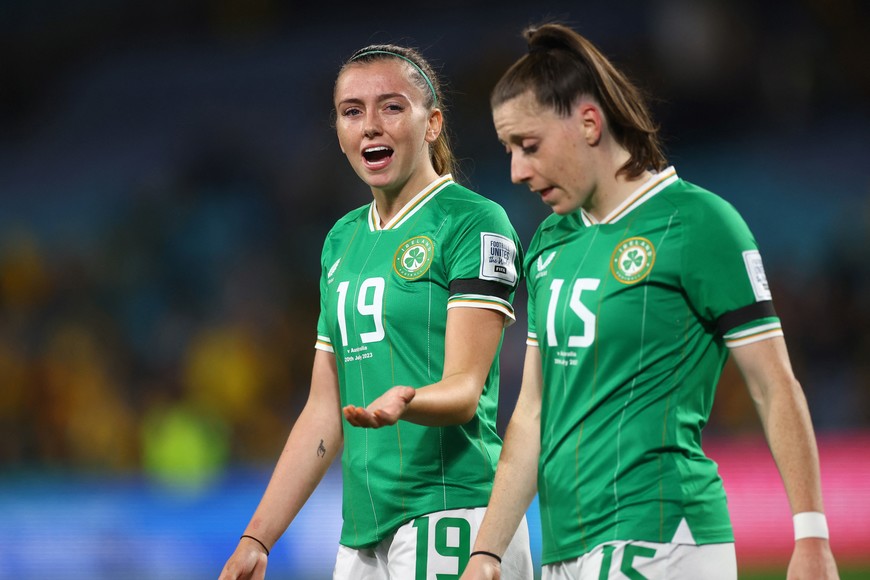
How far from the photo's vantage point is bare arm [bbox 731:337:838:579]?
2.52 meters

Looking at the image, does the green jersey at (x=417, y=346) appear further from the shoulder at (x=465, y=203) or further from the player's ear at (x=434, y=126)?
the player's ear at (x=434, y=126)

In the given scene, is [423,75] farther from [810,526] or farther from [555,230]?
[810,526]

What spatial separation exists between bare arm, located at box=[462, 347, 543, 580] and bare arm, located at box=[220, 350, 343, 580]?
0.86 meters

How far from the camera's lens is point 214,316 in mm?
12367

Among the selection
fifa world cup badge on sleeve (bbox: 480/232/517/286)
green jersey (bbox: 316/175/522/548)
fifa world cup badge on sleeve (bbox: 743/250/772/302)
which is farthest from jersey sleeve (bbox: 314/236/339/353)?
fifa world cup badge on sleeve (bbox: 743/250/772/302)

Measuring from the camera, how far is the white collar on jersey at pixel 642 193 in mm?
2912

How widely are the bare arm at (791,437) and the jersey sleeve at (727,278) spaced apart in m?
0.05

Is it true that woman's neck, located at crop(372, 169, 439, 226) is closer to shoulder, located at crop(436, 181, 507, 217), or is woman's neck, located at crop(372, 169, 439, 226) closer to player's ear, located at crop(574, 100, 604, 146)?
shoulder, located at crop(436, 181, 507, 217)

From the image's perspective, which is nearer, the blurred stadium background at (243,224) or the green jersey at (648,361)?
the green jersey at (648,361)

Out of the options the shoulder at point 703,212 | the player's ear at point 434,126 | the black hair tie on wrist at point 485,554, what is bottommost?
the black hair tie on wrist at point 485,554

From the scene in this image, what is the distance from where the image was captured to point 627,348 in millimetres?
2797

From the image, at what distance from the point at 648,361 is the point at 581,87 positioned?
27.6 inches

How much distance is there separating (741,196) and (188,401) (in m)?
6.07

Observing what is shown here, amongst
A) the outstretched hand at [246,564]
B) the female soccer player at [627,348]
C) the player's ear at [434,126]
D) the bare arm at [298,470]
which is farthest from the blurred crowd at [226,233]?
the female soccer player at [627,348]
